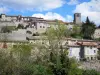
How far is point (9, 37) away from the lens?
51.3m

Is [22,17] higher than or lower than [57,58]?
higher

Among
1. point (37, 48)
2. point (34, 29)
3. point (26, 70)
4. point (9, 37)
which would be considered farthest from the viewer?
point (34, 29)

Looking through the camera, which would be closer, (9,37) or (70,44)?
(9,37)

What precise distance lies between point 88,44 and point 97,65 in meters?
19.9

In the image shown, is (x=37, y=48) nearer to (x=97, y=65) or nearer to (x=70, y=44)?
(x=97, y=65)

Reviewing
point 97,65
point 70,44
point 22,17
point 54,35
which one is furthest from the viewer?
point 22,17

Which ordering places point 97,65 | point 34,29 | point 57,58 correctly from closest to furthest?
point 57,58 → point 97,65 → point 34,29

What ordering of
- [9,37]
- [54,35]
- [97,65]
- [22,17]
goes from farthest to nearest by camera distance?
[22,17], [9,37], [54,35], [97,65]

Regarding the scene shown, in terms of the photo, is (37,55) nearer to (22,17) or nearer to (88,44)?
(88,44)

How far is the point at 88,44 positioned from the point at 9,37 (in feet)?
51.6

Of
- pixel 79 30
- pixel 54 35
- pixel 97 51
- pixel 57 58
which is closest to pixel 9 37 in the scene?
pixel 54 35

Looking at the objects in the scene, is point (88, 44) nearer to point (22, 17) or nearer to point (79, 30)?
point (79, 30)

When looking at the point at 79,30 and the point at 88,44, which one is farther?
the point at 79,30

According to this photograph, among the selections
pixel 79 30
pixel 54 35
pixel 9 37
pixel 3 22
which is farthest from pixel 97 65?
pixel 3 22
